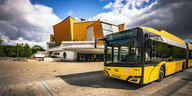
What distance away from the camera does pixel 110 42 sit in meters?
5.34

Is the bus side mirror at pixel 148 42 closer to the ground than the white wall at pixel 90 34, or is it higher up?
closer to the ground

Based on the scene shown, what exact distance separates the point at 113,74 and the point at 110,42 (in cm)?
185

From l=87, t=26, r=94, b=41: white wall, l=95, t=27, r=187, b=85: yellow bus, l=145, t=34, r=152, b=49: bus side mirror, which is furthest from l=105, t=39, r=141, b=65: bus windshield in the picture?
l=87, t=26, r=94, b=41: white wall

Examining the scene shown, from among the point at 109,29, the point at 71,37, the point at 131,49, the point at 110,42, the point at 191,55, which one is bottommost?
the point at 191,55

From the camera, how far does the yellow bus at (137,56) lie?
389cm

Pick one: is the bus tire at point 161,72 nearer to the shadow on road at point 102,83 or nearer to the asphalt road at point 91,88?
the asphalt road at point 91,88

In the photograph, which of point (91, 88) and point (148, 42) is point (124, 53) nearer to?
point (148, 42)

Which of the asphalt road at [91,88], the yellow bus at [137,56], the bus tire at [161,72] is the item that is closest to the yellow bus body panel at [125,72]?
the yellow bus at [137,56]

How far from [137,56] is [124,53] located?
0.81 metres

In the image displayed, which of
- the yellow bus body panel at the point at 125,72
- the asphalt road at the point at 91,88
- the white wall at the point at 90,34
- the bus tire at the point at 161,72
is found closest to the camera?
the asphalt road at the point at 91,88

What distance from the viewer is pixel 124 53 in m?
4.67

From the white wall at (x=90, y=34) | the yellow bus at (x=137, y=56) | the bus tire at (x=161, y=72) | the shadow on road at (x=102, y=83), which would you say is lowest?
the shadow on road at (x=102, y=83)

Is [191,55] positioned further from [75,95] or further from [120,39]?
[75,95]

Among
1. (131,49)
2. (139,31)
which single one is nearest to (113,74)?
(131,49)
